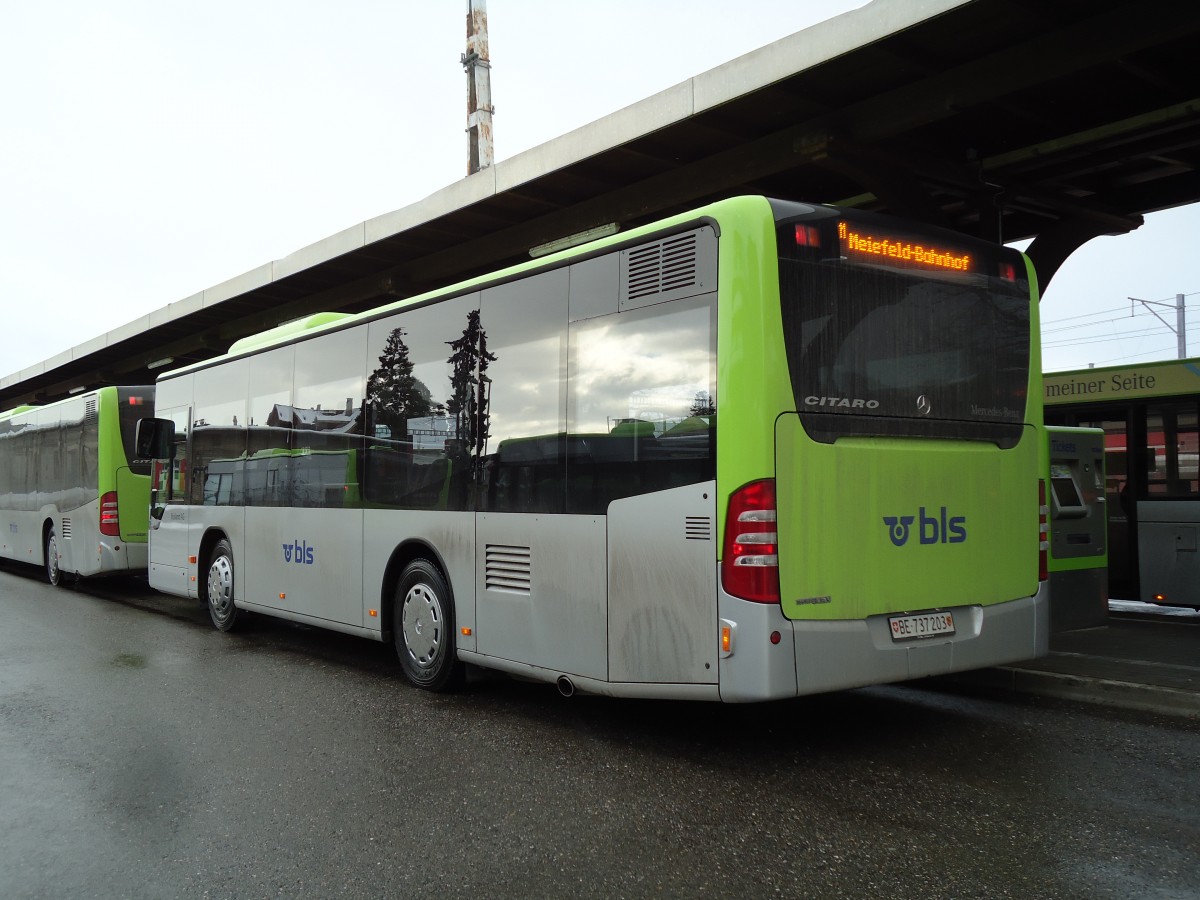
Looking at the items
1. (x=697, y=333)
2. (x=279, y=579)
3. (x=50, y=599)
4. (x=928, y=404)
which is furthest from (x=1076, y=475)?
(x=50, y=599)

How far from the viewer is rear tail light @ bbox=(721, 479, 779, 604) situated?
496 cm

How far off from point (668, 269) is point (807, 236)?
0.74 meters

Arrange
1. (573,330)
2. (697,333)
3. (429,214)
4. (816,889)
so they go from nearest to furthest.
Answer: (816,889), (697,333), (573,330), (429,214)

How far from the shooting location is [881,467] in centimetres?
541

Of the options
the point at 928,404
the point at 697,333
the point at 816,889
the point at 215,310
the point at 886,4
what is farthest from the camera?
the point at 215,310

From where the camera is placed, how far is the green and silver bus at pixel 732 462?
5.05 m

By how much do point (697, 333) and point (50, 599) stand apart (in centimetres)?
1281

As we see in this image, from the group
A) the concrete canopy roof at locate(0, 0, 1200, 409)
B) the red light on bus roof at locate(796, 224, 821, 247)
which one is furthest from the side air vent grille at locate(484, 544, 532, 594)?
the concrete canopy roof at locate(0, 0, 1200, 409)

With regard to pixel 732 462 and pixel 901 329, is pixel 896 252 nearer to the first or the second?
pixel 901 329

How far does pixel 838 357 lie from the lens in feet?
17.4

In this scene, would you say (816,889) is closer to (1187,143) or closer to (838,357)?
(838,357)

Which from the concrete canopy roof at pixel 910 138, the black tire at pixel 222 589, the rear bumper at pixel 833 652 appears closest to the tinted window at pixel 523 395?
the rear bumper at pixel 833 652

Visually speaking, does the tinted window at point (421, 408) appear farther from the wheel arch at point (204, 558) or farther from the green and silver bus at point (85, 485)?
the green and silver bus at point (85, 485)

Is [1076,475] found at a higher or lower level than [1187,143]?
lower
